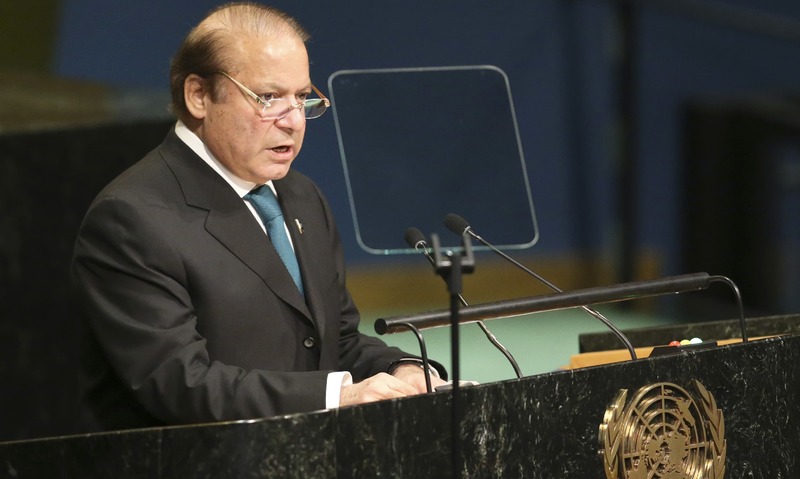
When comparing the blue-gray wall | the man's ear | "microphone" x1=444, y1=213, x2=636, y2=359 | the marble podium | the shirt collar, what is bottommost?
the marble podium

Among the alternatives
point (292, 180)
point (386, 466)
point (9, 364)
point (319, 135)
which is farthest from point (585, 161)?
point (386, 466)

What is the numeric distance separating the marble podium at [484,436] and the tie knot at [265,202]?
0.75 m

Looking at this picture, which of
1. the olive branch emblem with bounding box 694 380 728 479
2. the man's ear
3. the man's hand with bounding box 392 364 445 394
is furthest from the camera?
the man's ear

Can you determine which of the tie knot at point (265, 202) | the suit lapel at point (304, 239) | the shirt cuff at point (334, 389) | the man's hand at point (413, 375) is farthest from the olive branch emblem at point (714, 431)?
the tie knot at point (265, 202)

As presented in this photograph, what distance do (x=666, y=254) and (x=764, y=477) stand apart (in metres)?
4.04

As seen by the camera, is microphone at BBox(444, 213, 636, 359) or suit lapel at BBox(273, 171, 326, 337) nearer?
microphone at BBox(444, 213, 636, 359)

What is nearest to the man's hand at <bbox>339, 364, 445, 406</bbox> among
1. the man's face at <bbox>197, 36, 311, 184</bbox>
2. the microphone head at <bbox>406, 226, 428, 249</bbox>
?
the microphone head at <bbox>406, 226, 428, 249</bbox>

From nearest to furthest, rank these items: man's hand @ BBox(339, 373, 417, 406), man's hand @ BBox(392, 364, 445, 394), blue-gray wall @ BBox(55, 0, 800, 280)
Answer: man's hand @ BBox(339, 373, 417, 406)
man's hand @ BBox(392, 364, 445, 394)
blue-gray wall @ BBox(55, 0, 800, 280)

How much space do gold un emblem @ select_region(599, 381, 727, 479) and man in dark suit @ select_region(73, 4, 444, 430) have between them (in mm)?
353

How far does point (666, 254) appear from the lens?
21.2 ft

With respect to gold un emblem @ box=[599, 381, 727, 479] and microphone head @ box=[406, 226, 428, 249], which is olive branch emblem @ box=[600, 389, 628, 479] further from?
microphone head @ box=[406, 226, 428, 249]

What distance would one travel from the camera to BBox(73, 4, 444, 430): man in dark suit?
2.28 meters

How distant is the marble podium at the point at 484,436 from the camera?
1941 millimetres

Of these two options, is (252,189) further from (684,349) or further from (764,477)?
(764,477)
